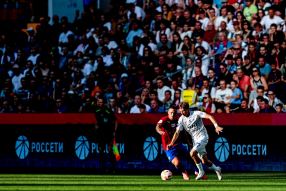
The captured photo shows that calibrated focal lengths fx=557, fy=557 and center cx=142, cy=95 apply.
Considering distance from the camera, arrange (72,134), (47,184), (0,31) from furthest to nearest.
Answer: (0,31), (72,134), (47,184)

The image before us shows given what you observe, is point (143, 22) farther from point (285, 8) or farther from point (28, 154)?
point (28, 154)

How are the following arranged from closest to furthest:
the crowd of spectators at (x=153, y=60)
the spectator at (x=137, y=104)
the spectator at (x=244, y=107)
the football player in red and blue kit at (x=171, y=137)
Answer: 1. the football player in red and blue kit at (x=171, y=137)
2. the spectator at (x=244, y=107)
3. the crowd of spectators at (x=153, y=60)
4. the spectator at (x=137, y=104)

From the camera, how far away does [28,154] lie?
55.7 ft

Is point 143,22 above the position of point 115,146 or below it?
above

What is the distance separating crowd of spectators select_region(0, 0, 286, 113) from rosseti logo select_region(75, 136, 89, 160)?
1325mm

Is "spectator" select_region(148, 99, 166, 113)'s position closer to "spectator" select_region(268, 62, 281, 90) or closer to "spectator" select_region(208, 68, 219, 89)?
"spectator" select_region(208, 68, 219, 89)

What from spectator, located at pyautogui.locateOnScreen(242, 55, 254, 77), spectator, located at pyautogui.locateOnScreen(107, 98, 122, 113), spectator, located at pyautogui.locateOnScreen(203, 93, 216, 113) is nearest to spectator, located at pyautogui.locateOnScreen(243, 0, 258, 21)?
spectator, located at pyautogui.locateOnScreen(242, 55, 254, 77)

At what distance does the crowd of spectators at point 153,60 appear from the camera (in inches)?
660

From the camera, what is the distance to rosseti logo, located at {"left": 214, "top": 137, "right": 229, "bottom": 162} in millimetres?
15594

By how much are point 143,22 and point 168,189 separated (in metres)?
12.3

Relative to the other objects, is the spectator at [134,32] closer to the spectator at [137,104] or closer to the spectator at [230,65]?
the spectator at [137,104]

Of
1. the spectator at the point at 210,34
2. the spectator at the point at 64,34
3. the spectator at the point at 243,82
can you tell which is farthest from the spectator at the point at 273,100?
the spectator at the point at 64,34

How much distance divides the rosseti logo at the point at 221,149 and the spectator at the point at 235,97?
40.3 inches

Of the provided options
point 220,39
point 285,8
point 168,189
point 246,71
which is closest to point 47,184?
point 168,189
